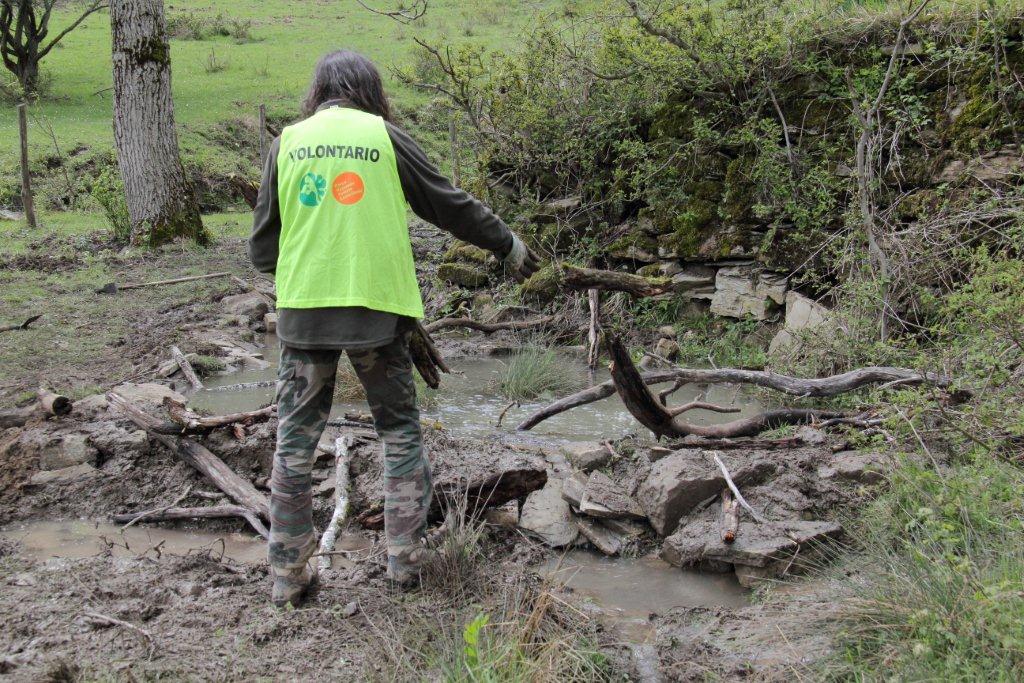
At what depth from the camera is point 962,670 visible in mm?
2469

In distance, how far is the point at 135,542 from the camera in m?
4.26

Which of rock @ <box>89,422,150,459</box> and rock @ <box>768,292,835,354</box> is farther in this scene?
rock @ <box>768,292,835,354</box>

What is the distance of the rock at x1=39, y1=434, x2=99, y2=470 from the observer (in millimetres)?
4922

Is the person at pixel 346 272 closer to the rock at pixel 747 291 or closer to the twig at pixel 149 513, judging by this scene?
the twig at pixel 149 513

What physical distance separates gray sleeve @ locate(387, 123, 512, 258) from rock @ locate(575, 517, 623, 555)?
1591mm

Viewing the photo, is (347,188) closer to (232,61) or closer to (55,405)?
(55,405)

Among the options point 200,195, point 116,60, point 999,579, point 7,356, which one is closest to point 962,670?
point 999,579

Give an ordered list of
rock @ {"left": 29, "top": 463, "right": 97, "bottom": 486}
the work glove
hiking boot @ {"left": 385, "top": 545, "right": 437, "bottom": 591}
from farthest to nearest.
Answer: rock @ {"left": 29, "top": 463, "right": 97, "bottom": 486} → the work glove → hiking boot @ {"left": 385, "top": 545, "right": 437, "bottom": 591}

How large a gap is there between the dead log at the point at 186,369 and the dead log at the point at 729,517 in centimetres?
470

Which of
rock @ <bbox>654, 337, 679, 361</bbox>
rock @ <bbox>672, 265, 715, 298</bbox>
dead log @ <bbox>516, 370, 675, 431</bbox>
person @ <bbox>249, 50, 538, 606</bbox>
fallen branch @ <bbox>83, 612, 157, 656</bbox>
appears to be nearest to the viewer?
fallen branch @ <bbox>83, 612, 157, 656</bbox>

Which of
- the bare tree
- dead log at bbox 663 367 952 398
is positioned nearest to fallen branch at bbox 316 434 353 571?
dead log at bbox 663 367 952 398

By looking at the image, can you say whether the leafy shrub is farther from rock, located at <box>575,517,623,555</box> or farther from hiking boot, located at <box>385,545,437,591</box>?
hiking boot, located at <box>385,545,437,591</box>

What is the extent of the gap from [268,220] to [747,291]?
591 cm

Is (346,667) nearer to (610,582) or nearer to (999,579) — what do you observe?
Answer: (610,582)
